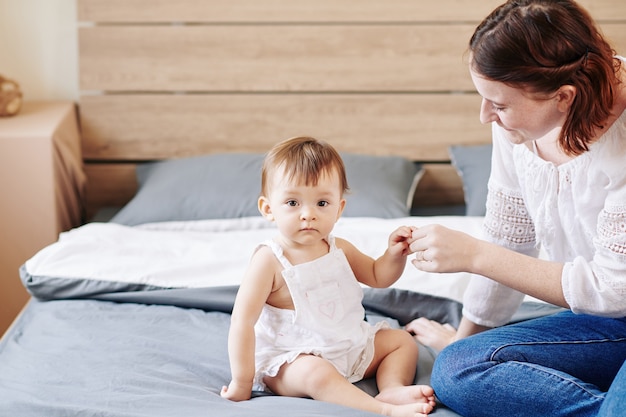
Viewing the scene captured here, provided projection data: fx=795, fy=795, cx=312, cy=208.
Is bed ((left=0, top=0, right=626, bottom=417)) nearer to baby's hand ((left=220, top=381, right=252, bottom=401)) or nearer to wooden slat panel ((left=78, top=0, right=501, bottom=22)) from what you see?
wooden slat panel ((left=78, top=0, right=501, bottom=22))

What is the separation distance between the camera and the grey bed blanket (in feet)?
4.47

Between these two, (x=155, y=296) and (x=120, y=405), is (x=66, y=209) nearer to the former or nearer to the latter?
(x=155, y=296)

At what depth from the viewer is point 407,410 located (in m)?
1.38

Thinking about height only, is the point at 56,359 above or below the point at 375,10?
below

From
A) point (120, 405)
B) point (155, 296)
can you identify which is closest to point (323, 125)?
point (155, 296)

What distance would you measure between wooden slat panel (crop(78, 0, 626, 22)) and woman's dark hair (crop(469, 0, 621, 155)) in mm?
1459

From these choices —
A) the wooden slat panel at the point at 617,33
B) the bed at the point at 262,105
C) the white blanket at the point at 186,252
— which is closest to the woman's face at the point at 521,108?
the white blanket at the point at 186,252

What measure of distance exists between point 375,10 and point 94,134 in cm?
107

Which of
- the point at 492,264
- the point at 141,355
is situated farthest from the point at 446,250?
the point at 141,355

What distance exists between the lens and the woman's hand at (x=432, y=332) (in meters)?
1.70

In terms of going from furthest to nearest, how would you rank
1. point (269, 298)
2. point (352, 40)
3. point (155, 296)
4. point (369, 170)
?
point (352, 40)
point (369, 170)
point (155, 296)
point (269, 298)

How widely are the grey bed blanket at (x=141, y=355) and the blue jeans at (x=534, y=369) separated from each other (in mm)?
72

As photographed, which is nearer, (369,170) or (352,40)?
(369,170)

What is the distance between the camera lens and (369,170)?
2.56 meters
